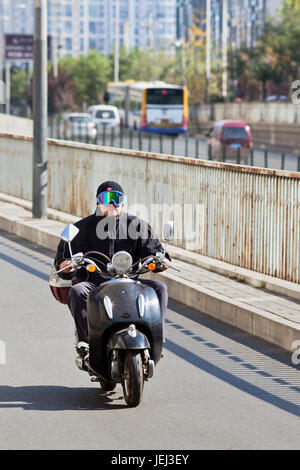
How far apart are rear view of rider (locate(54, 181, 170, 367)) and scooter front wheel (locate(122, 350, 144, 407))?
1.58ft

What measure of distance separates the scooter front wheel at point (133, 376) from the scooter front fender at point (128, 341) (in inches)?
3.3

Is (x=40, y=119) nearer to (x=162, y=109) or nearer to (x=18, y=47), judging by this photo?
(x=162, y=109)

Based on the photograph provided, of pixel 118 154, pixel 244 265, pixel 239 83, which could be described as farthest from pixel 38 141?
pixel 239 83

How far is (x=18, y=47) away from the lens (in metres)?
97.3

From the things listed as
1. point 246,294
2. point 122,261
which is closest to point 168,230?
point 122,261

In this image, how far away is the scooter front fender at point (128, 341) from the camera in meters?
7.40

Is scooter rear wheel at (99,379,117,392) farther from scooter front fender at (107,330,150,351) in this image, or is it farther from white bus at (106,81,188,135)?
white bus at (106,81,188,135)

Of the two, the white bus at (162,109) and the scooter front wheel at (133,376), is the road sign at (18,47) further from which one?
the scooter front wheel at (133,376)

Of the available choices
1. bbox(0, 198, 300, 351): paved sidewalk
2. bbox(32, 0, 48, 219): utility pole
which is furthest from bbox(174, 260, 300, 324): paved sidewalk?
bbox(32, 0, 48, 219): utility pole

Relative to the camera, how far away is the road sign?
93250mm

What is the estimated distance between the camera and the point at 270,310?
10.7 meters

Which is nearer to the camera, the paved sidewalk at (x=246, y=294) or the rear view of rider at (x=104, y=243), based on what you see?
the rear view of rider at (x=104, y=243)

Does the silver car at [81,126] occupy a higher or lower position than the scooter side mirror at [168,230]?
lower

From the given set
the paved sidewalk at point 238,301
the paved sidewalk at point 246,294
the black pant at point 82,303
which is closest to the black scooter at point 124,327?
the black pant at point 82,303
